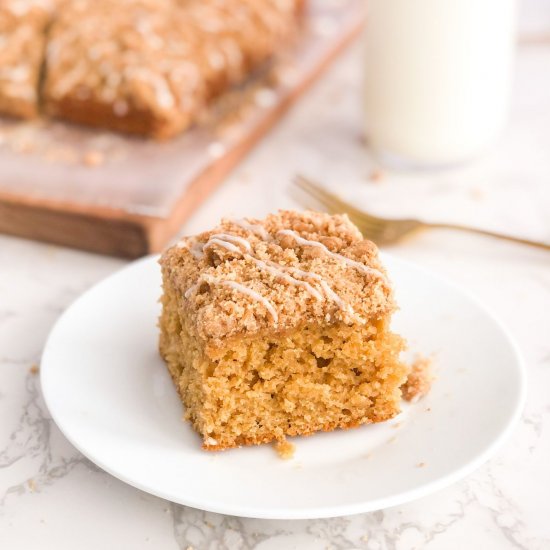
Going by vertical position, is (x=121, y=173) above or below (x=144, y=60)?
below

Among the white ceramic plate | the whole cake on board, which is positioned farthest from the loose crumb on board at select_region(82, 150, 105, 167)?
the white ceramic plate

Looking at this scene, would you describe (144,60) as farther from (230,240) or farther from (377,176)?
(230,240)

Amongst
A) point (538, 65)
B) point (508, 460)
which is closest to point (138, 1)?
point (538, 65)

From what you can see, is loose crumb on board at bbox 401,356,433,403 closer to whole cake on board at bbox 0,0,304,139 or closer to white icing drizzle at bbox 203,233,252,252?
white icing drizzle at bbox 203,233,252,252

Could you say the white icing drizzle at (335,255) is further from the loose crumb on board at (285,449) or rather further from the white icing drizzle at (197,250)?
the loose crumb on board at (285,449)

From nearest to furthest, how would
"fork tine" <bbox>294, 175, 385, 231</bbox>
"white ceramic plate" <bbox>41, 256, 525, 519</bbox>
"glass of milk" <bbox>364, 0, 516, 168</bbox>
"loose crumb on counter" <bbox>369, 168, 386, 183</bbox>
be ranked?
"white ceramic plate" <bbox>41, 256, 525, 519</bbox> → "fork tine" <bbox>294, 175, 385, 231</bbox> → "glass of milk" <bbox>364, 0, 516, 168</bbox> → "loose crumb on counter" <bbox>369, 168, 386, 183</bbox>

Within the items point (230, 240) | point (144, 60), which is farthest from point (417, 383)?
point (144, 60)

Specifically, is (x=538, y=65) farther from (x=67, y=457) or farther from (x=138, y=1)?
(x=67, y=457)
